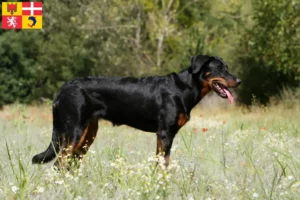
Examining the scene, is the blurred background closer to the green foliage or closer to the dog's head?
the green foliage

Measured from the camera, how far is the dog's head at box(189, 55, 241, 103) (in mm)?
6250

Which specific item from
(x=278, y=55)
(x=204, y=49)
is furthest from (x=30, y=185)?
(x=204, y=49)

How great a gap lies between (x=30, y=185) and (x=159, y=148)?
2089 mm

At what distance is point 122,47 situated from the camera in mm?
25281

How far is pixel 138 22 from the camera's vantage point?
89.9 ft

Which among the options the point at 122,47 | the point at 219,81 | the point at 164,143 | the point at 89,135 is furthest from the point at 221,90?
the point at 122,47

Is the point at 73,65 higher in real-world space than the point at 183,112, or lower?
lower

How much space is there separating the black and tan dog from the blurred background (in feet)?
42.5

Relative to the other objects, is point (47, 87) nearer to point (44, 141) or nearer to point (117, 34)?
point (117, 34)

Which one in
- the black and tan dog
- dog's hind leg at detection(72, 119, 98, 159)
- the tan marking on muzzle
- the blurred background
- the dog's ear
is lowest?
the blurred background

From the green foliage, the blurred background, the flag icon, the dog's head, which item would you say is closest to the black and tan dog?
the dog's head

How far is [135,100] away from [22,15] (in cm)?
1997

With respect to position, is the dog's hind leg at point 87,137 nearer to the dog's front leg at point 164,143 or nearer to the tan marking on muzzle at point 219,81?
the dog's front leg at point 164,143

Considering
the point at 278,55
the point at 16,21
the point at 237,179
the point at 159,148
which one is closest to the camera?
the point at 237,179
